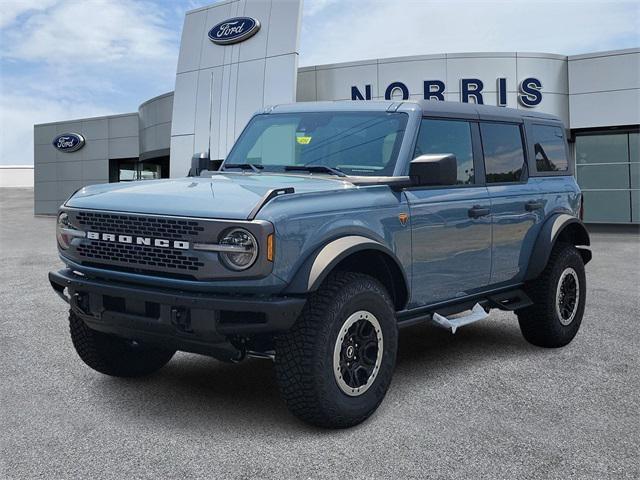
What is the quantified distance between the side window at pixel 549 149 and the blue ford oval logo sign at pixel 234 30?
1869 centimetres

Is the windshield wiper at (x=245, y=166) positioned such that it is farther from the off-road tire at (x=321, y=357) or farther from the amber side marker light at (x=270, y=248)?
the amber side marker light at (x=270, y=248)

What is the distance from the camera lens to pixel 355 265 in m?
4.29

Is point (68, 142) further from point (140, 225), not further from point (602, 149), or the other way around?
point (140, 225)

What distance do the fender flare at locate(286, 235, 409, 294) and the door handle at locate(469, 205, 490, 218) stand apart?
1.29m

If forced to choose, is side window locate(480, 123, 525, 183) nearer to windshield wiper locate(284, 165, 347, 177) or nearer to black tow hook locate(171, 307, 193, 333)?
windshield wiper locate(284, 165, 347, 177)

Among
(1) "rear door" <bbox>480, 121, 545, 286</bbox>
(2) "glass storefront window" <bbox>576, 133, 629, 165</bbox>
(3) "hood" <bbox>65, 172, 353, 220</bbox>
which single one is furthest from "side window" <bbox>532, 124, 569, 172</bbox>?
(2) "glass storefront window" <bbox>576, 133, 629, 165</bbox>

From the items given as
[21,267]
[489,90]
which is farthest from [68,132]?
[21,267]

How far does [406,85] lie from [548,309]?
18.3m

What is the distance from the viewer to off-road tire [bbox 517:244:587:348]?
19.4 feet

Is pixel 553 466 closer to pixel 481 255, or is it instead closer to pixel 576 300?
pixel 481 255

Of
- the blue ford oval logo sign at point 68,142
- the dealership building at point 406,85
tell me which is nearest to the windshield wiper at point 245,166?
the dealership building at point 406,85

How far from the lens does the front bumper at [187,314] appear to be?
358 cm

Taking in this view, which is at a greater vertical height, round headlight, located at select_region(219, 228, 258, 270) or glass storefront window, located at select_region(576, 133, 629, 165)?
glass storefront window, located at select_region(576, 133, 629, 165)

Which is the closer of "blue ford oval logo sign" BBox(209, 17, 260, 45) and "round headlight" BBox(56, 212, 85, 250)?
"round headlight" BBox(56, 212, 85, 250)
